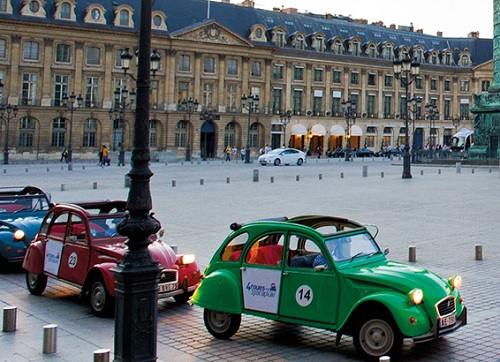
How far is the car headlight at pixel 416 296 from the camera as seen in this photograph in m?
7.07

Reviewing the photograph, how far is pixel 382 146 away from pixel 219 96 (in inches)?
1003

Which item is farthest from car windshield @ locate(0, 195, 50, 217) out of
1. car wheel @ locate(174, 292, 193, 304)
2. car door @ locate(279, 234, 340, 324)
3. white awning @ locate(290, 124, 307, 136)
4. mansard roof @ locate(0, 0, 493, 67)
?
white awning @ locate(290, 124, 307, 136)

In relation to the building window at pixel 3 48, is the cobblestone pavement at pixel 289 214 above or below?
below

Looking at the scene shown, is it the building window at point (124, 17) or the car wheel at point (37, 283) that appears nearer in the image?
the car wheel at point (37, 283)

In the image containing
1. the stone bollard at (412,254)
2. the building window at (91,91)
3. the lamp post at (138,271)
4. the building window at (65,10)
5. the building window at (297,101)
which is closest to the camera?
the lamp post at (138,271)

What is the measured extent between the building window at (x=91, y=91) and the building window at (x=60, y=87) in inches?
80.1

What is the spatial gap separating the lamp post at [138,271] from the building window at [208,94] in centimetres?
7116

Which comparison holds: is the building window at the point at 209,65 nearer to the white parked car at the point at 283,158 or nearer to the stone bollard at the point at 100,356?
the white parked car at the point at 283,158

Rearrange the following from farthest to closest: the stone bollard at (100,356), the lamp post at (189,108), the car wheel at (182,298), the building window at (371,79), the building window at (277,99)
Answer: the building window at (371,79) < the building window at (277,99) < the lamp post at (189,108) < the car wheel at (182,298) < the stone bollard at (100,356)

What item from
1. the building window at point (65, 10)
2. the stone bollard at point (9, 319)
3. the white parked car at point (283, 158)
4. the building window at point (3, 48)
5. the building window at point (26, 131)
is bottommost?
the stone bollard at point (9, 319)

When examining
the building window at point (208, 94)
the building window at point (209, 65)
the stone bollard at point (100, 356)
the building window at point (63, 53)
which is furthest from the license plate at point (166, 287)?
the building window at point (209, 65)

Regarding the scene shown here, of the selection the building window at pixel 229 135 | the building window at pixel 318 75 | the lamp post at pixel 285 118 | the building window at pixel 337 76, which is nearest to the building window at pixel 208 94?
the building window at pixel 229 135

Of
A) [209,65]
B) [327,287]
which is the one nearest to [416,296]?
[327,287]

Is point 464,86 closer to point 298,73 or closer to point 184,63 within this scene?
point 298,73
